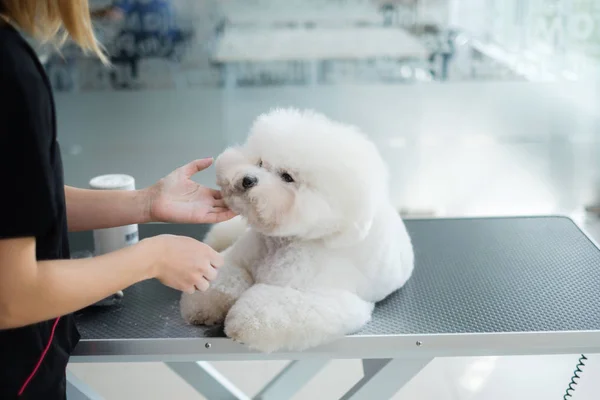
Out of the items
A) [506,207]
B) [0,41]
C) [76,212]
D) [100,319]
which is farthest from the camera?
[506,207]

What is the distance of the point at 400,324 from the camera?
1.34 meters

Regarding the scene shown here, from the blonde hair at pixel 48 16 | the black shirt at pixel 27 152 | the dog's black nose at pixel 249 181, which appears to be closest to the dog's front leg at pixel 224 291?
the dog's black nose at pixel 249 181

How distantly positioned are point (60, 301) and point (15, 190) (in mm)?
163

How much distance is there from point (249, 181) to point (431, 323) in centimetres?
43

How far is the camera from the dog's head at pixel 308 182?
1.23 meters

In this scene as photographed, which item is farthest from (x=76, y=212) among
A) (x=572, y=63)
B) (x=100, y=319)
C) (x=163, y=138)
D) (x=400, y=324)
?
(x=572, y=63)

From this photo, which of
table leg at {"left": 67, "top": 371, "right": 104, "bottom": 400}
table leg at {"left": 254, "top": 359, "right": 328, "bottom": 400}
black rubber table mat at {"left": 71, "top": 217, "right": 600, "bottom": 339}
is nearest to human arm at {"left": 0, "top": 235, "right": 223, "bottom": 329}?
black rubber table mat at {"left": 71, "top": 217, "right": 600, "bottom": 339}

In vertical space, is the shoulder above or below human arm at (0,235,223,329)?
above

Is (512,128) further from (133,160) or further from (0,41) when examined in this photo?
(0,41)

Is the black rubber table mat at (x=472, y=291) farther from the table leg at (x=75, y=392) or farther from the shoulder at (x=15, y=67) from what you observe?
the shoulder at (x=15, y=67)

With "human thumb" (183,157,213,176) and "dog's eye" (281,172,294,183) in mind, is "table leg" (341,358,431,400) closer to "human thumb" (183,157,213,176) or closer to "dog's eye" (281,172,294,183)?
"dog's eye" (281,172,294,183)

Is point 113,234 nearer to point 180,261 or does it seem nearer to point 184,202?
point 184,202

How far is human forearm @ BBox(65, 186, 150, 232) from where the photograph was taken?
1290 millimetres

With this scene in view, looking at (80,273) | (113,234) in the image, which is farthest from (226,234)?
(80,273)
